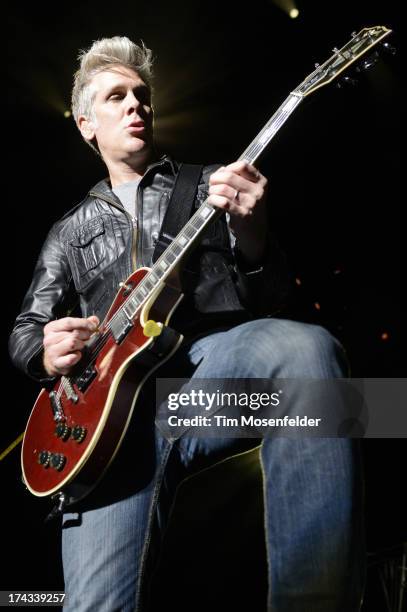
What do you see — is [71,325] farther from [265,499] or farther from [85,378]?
[265,499]

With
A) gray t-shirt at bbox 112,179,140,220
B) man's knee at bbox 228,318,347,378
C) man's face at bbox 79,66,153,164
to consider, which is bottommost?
man's knee at bbox 228,318,347,378

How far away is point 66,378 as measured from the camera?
6.04ft

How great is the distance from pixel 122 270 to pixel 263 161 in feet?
5.57

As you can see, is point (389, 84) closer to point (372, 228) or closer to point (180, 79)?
point (372, 228)

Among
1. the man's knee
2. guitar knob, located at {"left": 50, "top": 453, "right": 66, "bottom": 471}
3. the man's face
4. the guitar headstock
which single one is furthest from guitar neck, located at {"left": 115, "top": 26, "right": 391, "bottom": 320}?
the man's face

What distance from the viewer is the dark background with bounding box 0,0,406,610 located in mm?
3762

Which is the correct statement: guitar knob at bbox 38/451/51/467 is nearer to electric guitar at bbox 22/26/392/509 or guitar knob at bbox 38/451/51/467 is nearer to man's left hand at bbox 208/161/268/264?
electric guitar at bbox 22/26/392/509

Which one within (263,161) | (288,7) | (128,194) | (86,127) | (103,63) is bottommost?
(128,194)

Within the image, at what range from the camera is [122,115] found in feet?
7.20

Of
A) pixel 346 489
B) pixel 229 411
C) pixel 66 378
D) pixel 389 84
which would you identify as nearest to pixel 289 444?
pixel 346 489

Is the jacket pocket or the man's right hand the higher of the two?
the jacket pocket

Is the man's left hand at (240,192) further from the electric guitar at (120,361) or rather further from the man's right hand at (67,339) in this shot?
the man's right hand at (67,339)

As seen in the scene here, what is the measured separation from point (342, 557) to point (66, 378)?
3.63ft

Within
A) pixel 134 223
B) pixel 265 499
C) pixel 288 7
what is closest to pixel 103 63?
pixel 134 223
